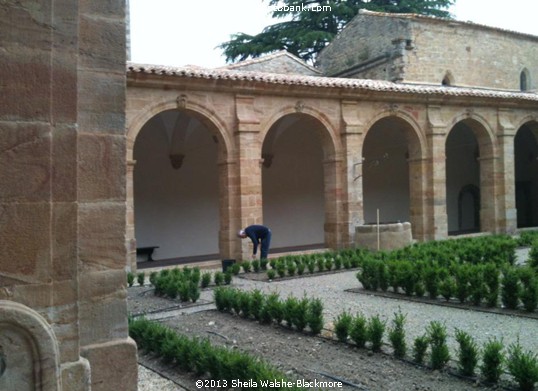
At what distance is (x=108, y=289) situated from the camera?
3.09 meters

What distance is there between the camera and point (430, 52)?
1866 cm

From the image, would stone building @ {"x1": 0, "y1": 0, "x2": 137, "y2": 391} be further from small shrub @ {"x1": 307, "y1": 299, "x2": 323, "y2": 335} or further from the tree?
the tree

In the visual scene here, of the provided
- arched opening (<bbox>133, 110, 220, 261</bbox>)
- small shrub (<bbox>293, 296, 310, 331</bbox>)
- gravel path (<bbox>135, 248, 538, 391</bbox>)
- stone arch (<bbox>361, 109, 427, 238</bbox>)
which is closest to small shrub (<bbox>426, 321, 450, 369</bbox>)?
gravel path (<bbox>135, 248, 538, 391</bbox>)

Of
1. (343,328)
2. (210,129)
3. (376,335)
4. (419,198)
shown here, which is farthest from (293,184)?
(376,335)

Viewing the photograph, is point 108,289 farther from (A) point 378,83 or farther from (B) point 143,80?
(A) point 378,83

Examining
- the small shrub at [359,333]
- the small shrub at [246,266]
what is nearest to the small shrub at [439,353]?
the small shrub at [359,333]

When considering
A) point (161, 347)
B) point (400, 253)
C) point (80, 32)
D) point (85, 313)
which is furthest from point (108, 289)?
point (400, 253)

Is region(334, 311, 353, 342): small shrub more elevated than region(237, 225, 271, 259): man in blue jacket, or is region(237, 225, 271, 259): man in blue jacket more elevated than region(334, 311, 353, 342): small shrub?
region(237, 225, 271, 259): man in blue jacket

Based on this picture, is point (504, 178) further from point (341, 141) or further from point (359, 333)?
point (359, 333)

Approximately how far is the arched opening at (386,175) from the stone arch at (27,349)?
16.9 metres

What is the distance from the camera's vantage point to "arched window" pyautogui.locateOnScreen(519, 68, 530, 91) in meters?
21.5

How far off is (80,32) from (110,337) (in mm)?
1766

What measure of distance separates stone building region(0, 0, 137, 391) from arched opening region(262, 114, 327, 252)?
1369 cm

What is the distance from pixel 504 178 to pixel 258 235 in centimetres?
885
